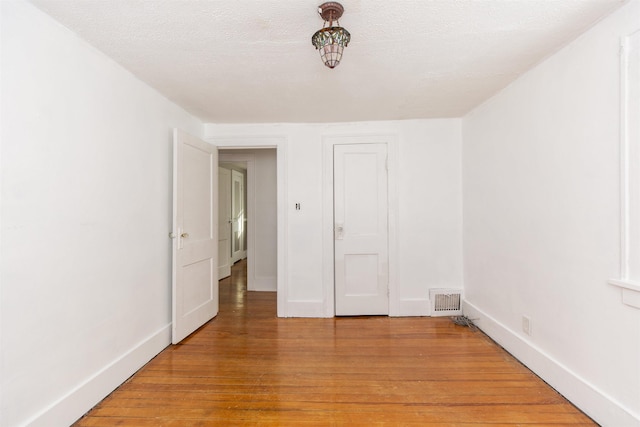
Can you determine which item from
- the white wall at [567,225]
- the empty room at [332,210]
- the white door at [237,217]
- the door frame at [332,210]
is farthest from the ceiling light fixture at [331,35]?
the white door at [237,217]

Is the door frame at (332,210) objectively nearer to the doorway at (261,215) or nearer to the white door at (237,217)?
the doorway at (261,215)

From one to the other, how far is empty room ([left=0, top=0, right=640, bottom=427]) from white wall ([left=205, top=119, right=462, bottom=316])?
0.9 inches

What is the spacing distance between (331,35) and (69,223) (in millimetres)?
1779

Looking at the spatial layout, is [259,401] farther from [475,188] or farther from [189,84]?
[475,188]

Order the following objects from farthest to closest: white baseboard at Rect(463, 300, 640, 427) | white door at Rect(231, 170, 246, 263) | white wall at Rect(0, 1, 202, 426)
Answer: white door at Rect(231, 170, 246, 263) → white baseboard at Rect(463, 300, 640, 427) → white wall at Rect(0, 1, 202, 426)

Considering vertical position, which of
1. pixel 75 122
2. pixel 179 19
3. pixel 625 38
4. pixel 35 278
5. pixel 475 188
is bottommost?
pixel 35 278

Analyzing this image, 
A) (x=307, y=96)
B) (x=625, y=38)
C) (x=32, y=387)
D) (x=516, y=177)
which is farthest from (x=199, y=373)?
(x=625, y=38)

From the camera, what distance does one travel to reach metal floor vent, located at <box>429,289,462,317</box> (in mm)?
3369

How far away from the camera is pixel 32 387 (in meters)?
1.50

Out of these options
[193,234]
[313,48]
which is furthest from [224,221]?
[313,48]

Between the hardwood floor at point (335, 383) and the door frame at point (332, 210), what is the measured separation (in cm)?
43

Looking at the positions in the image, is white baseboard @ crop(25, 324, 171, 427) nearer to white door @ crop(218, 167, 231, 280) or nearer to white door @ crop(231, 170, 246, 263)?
white door @ crop(218, 167, 231, 280)

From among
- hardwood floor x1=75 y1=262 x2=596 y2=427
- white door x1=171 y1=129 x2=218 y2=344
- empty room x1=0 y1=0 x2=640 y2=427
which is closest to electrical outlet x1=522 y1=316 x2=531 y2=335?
empty room x1=0 y1=0 x2=640 y2=427

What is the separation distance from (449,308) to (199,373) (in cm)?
262
